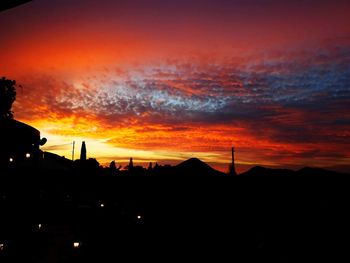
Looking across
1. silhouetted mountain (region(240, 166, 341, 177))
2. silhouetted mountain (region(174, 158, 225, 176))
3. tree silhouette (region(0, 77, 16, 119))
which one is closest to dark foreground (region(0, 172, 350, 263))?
silhouetted mountain (region(240, 166, 341, 177))

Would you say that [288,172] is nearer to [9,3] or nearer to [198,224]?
[198,224]

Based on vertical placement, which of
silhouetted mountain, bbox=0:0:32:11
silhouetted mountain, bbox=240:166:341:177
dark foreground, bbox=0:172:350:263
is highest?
silhouetted mountain, bbox=0:0:32:11

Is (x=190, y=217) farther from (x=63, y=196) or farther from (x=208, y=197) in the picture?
(x=63, y=196)

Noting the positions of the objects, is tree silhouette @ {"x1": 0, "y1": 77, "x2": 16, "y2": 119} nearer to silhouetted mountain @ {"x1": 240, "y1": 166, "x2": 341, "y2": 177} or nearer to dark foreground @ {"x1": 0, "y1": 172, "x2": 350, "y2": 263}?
dark foreground @ {"x1": 0, "y1": 172, "x2": 350, "y2": 263}

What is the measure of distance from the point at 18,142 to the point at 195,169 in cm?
721

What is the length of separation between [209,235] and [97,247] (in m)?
4.15

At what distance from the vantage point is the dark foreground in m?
9.35

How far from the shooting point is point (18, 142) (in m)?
10.6

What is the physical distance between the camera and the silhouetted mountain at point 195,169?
13203mm

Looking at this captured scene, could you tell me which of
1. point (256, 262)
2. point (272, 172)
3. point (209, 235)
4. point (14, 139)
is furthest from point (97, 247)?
point (272, 172)

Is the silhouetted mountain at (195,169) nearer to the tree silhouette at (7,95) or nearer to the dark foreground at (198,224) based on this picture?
the dark foreground at (198,224)

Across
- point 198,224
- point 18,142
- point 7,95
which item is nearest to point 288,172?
point 198,224

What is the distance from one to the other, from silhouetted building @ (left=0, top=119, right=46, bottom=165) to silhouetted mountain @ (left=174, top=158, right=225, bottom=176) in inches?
233

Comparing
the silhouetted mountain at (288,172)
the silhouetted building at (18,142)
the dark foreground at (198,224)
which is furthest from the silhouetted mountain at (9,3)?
the silhouetted mountain at (288,172)
